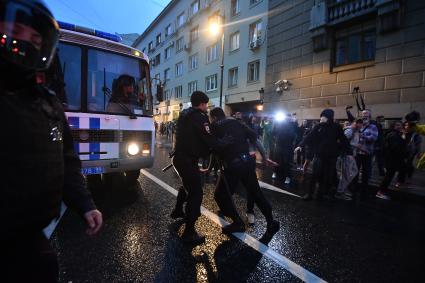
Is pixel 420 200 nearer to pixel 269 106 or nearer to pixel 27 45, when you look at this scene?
pixel 27 45

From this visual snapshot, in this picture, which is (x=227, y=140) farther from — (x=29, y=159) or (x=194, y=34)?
(x=194, y=34)

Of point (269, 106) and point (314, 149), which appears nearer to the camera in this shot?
point (314, 149)

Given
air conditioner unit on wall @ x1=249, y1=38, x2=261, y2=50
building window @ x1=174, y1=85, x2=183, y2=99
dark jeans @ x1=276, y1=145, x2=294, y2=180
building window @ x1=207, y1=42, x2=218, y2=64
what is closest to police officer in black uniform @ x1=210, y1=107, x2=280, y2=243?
dark jeans @ x1=276, y1=145, x2=294, y2=180

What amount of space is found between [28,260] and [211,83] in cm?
2719

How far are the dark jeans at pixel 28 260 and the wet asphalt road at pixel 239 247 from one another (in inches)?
64.4

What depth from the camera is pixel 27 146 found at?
1233 mm

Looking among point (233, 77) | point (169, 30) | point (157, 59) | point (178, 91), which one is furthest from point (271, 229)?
point (157, 59)

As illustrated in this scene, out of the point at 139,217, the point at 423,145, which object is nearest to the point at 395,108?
the point at 423,145

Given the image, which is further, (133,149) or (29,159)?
(133,149)

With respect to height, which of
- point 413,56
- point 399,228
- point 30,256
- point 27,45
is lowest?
point 399,228

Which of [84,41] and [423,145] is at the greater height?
[84,41]

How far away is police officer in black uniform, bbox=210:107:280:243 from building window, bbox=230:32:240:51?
20.5 m

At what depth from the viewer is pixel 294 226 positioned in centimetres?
459

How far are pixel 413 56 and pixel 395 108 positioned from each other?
1.89 metres
